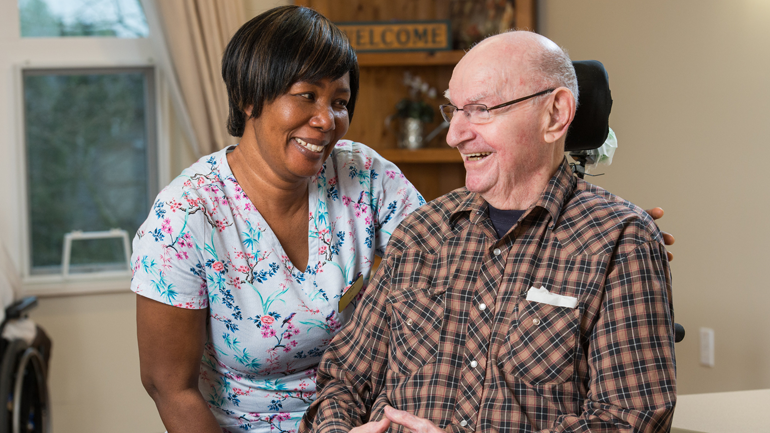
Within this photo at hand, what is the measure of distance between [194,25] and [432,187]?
62.7 inches

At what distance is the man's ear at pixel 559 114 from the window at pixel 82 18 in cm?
290

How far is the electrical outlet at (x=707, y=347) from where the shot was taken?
275 cm

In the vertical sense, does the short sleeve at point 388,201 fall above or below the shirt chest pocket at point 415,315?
above

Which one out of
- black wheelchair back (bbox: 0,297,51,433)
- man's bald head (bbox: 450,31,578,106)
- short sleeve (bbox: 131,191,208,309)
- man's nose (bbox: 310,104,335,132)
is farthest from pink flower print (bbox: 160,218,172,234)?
black wheelchair back (bbox: 0,297,51,433)

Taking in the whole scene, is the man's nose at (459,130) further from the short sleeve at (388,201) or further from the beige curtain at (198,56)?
the beige curtain at (198,56)

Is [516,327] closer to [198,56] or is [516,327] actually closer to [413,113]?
[413,113]

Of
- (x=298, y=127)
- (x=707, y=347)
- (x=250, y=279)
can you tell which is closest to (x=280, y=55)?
(x=298, y=127)

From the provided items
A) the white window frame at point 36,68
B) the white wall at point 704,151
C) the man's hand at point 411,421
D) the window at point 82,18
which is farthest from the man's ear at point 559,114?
the window at point 82,18

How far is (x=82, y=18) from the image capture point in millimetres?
3438

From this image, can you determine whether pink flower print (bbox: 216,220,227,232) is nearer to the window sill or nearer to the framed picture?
the window sill

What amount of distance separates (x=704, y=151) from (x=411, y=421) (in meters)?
2.09

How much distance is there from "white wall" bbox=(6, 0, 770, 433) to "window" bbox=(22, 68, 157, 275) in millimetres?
121

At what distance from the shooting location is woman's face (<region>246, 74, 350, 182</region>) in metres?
1.39

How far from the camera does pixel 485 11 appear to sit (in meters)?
3.59
